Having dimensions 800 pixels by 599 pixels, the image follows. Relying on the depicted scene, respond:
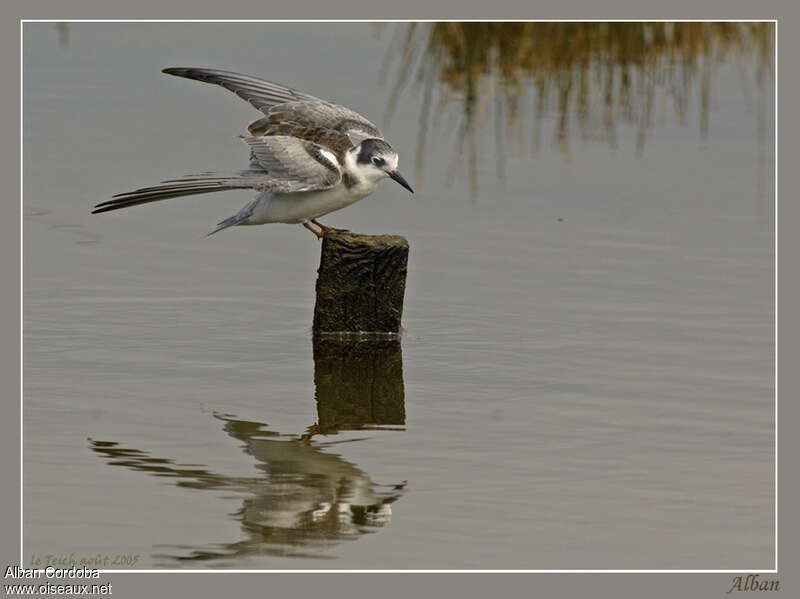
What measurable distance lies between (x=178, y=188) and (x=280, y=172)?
841 mm

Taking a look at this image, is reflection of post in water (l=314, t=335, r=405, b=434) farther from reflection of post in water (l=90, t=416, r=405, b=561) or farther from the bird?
the bird

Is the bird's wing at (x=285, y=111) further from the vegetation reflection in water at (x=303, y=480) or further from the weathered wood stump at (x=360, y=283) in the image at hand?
the vegetation reflection in water at (x=303, y=480)

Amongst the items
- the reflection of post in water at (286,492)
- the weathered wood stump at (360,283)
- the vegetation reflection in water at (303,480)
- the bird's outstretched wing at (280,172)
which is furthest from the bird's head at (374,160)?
the reflection of post in water at (286,492)

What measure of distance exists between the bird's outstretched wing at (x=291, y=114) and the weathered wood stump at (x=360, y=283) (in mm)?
632

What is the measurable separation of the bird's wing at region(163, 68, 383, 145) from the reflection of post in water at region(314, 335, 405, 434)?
1320 millimetres

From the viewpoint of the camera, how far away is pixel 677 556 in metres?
7.24

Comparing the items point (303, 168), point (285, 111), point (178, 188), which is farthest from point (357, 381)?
point (285, 111)

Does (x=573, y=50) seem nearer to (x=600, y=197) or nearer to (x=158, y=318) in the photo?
(x=600, y=197)

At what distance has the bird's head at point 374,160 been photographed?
393 inches

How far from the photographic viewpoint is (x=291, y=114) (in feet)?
34.5

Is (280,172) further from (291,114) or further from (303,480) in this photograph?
(303,480)

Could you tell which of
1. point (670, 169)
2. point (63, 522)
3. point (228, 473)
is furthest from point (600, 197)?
point (63, 522)

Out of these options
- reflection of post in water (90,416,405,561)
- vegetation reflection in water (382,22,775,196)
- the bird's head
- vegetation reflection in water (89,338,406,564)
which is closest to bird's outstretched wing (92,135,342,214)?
the bird's head

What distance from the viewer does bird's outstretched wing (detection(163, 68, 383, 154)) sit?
10328 mm
